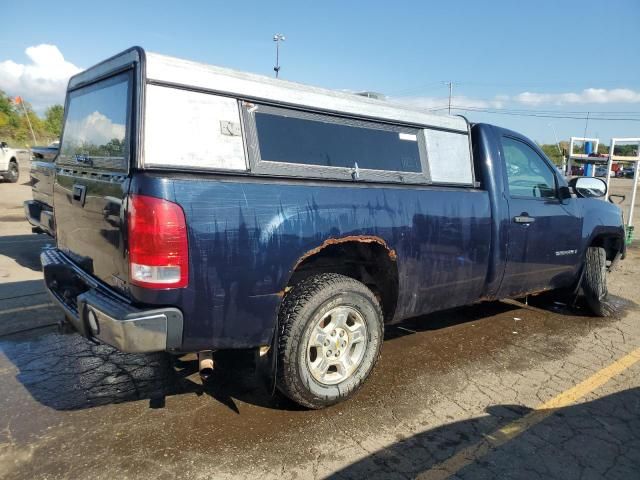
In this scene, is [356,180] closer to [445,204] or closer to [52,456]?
[445,204]

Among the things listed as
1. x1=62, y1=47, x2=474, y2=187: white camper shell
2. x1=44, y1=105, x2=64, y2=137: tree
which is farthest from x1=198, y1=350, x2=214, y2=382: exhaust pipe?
x1=44, y1=105, x2=64, y2=137: tree

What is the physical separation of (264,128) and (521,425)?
2477mm

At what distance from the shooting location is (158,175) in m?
2.48

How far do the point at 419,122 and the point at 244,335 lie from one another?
7.03 feet

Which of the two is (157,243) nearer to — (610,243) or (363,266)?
(363,266)

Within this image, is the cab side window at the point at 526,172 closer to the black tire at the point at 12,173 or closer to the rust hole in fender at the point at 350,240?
the rust hole in fender at the point at 350,240

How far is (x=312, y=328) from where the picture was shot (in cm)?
306

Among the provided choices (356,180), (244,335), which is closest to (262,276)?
(244,335)

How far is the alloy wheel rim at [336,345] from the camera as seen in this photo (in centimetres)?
318

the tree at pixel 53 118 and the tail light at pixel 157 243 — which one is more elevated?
the tree at pixel 53 118

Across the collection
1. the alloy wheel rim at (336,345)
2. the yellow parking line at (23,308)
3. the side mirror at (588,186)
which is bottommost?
the yellow parking line at (23,308)

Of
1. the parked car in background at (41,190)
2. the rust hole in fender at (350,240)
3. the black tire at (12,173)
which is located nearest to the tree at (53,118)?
the black tire at (12,173)

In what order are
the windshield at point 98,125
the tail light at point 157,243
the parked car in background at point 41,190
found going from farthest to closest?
the parked car in background at point 41,190
the windshield at point 98,125
the tail light at point 157,243

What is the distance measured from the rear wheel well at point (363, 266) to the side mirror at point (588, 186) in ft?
8.75
